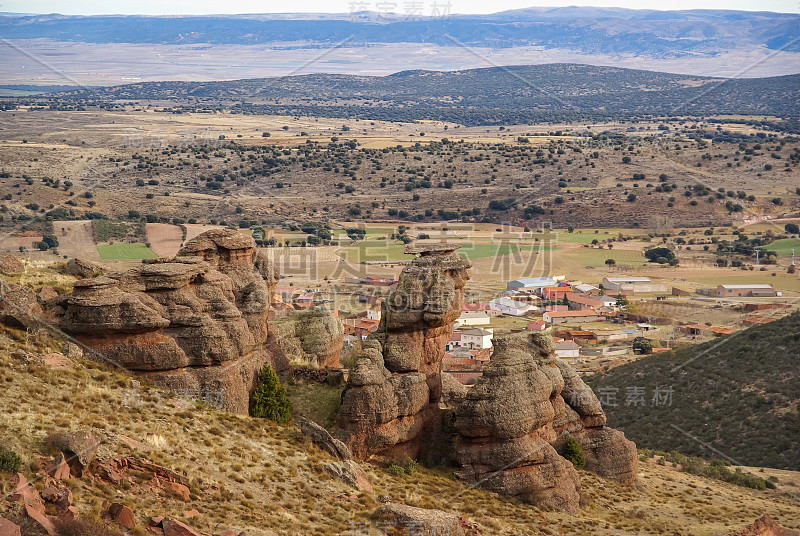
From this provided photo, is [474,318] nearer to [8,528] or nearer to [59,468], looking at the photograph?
[59,468]

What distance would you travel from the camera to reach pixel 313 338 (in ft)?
126

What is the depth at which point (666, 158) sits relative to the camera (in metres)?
173

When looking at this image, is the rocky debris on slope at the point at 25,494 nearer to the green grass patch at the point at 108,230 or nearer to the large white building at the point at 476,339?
the large white building at the point at 476,339

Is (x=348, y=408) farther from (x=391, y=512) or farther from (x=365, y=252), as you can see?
(x=365, y=252)

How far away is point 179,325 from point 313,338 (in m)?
9.94

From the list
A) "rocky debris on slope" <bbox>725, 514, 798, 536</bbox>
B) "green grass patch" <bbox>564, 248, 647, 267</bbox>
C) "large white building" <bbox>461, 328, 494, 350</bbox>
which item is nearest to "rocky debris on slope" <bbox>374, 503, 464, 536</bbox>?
"rocky debris on slope" <bbox>725, 514, 798, 536</bbox>

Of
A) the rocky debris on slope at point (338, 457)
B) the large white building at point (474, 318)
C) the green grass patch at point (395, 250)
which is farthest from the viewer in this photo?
the green grass patch at point (395, 250)

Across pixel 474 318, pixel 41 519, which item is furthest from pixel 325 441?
pixel 474 318

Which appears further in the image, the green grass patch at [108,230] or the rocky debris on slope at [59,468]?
the green grass patch at [108,230]

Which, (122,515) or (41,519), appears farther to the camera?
(122,515)

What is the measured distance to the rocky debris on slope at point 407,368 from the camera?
29.7 meters

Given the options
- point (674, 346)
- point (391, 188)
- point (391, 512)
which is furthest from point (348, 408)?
point (391, 188)

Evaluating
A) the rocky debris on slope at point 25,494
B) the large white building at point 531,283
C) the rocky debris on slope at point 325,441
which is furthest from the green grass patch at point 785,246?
the rocky debris on slope at point 25,494

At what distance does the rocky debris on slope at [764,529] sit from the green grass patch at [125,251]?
69.6m
